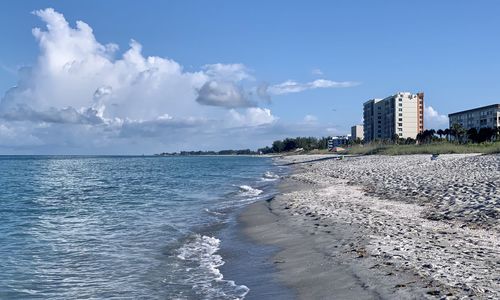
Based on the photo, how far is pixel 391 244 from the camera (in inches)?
433

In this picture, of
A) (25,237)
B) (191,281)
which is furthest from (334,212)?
(25,237)

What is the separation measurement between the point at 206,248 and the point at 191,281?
12.4ft

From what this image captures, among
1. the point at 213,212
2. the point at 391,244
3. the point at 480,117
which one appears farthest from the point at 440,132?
the point at 391,244

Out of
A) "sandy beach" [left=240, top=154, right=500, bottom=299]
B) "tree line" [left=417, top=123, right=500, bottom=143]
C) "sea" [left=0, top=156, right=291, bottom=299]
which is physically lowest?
"sea" [left=0, top=156, right=291, bottom=299]

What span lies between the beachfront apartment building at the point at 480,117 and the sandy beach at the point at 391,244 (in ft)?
432

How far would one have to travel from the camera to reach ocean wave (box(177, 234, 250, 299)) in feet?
30.1

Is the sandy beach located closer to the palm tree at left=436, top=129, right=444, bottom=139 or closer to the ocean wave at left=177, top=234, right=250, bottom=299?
the ocean wave at left=177, top=234, right=250, bottom=299

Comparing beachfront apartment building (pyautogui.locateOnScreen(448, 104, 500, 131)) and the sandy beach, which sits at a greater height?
beachfront apartment building (pyautogui.locateOnScreen(448, 104, 500, 131))

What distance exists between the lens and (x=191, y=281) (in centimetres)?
1025

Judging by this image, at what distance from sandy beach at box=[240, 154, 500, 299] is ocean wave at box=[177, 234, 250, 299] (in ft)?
3.75

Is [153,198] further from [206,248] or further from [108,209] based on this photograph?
[206,248]

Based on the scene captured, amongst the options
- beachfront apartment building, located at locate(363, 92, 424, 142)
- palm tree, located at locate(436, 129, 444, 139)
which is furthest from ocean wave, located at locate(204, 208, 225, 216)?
beachfront apartment building, located at locate(363, 92, 424, 142)

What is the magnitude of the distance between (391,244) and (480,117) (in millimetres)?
165075

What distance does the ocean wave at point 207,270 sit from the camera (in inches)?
361
